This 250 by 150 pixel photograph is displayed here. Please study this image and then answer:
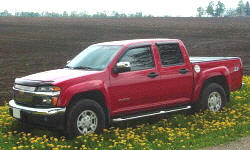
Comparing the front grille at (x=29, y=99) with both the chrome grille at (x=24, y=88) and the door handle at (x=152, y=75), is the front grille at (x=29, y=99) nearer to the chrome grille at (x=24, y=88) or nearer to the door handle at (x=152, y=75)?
the chrome grille at (x=24, y=88)

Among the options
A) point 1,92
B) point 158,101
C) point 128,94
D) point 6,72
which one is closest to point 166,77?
point 158,101

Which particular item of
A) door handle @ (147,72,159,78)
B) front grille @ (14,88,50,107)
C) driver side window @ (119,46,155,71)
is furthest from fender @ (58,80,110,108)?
Result: door handle @ (147,72,159,78)

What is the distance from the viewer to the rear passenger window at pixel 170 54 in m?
8.60

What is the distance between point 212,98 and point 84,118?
11.5 feet

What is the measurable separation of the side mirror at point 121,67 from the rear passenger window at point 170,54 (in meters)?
1.15

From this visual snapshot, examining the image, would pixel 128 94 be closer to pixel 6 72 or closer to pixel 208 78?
pixel 208 78

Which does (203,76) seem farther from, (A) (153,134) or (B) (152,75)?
(A) (153,134)

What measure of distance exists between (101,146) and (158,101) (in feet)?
6.73

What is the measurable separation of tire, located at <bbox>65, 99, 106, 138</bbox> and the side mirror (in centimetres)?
76

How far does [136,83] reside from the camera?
7.96 metres

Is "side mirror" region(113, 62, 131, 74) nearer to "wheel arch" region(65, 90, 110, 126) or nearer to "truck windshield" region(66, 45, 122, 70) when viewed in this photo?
"truck windshield" region(66, 45, 122, 70)

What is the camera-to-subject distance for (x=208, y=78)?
369 inches

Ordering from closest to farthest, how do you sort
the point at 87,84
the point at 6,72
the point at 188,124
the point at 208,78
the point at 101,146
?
the point at 101,146 < the point at 87,84 < the point at 188,124 < the point at 208,78 < the point at 6,72

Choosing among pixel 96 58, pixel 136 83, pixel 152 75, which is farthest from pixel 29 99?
pixel 152 75
